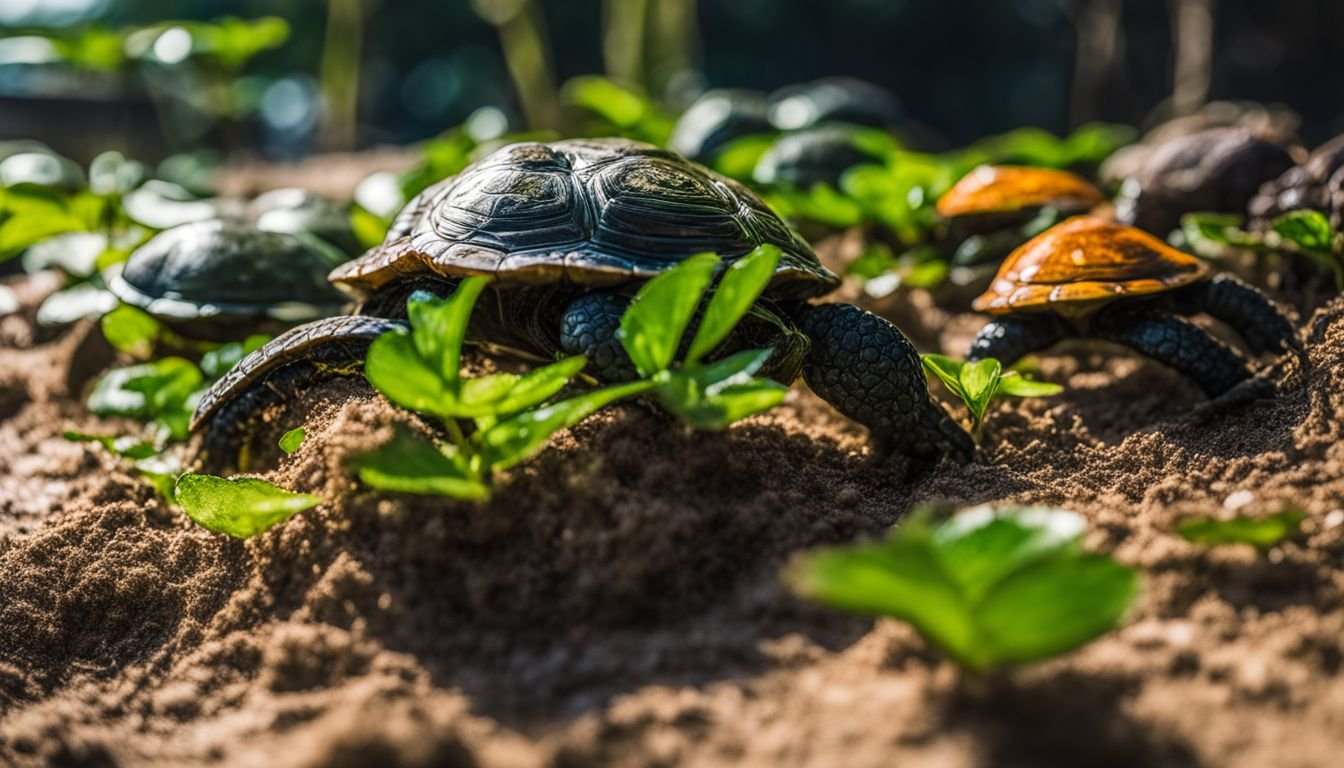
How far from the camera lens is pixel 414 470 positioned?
1.49 metres

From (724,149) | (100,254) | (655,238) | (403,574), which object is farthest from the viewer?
(724,149)


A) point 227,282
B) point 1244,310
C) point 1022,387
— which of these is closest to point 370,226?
point 227,282

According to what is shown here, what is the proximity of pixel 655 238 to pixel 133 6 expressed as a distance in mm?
20716

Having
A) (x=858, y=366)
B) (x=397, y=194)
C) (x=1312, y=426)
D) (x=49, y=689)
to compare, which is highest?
(x=397, y=194)

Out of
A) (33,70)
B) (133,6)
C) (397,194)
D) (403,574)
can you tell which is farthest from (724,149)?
(133,6)

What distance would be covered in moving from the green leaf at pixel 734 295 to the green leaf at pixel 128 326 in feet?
6.37

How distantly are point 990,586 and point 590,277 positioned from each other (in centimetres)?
100

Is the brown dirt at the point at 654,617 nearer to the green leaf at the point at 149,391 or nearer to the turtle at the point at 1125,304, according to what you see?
the turtle at the point at 1125,304

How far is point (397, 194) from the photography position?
372cm

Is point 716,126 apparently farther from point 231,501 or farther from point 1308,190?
point 231,501

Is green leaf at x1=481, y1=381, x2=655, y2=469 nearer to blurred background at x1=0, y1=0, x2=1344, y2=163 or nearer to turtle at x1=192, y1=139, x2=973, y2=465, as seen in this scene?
turtle at x1=192, y1=139, x2=973, y2=465

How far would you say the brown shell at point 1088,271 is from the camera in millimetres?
2207

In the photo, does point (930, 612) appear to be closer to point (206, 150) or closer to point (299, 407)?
point (299, 407)

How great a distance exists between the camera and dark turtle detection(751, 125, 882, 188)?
3934mm
